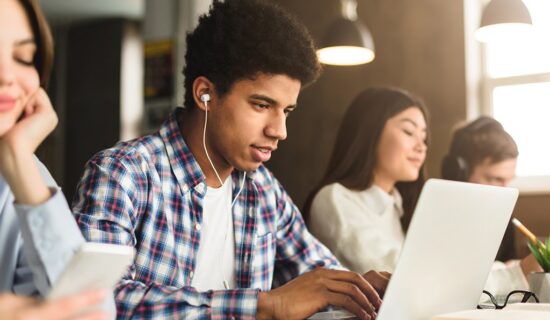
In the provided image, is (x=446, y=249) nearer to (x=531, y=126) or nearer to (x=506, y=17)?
(x=506, y=17)

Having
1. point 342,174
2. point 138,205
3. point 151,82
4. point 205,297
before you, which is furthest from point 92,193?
point 151,82

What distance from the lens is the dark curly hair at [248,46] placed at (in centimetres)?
171

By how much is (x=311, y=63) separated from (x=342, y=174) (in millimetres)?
975

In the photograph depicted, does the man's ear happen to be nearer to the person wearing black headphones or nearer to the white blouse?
the white blouse

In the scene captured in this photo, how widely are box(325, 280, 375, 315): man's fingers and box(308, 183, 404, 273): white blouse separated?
956 millimetres

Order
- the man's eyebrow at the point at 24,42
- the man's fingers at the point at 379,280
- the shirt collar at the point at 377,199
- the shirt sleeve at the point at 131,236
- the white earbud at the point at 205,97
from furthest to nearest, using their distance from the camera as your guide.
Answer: the shirt collar at the point at 377,199 < the white earbud at the point at 205,97 < the man's fingers at the point at 379,280 < the shirt sleeve at the point at 131,236 < the man's eyebrow at the point at 24,42

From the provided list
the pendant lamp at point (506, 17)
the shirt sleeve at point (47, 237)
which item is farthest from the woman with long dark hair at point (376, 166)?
the shirt sleeve at point (47, 237)

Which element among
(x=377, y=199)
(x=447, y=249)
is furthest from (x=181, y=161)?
(x=377, y=199)

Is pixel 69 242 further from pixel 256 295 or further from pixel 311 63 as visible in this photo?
pixel 311 63

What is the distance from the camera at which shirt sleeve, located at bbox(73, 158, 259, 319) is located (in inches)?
49.1

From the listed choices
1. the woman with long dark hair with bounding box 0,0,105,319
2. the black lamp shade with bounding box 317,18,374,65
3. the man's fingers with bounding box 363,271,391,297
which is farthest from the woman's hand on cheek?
the black lamp shade with bounding box 317,18,374,65

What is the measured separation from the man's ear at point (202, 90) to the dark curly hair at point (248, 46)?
0.05 feet

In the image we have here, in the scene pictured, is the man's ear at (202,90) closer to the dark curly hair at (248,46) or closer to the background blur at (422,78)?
the dark curly hair at (248,46)

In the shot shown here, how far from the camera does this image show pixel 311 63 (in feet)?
5.79
